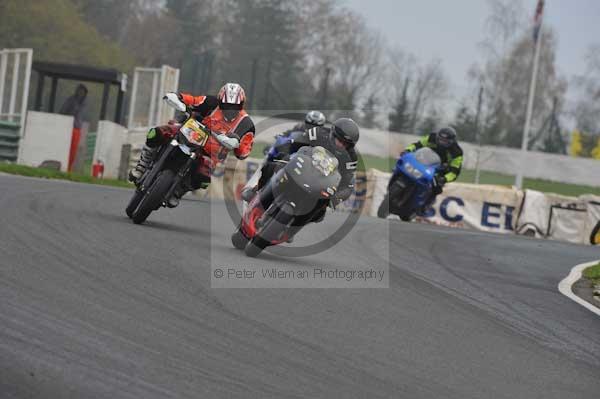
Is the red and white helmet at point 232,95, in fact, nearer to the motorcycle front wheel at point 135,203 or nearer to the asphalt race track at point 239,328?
the motorcycle front wheel at point 135,203

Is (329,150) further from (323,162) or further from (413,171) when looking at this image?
(413,171)

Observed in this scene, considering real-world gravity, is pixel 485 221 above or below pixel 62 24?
below

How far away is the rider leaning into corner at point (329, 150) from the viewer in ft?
33.1

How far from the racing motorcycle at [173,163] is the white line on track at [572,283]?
142 inches

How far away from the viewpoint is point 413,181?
18109mm

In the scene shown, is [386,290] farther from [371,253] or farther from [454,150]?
[454,150]

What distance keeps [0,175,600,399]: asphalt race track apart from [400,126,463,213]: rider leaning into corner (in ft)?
23.4

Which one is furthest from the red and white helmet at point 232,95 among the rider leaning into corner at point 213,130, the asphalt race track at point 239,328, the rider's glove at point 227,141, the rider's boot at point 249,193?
the asphalt race track at point 239,328

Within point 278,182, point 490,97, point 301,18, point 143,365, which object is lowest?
point 143,365

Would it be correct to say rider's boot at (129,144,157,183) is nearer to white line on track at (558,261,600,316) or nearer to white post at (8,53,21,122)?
white line on track at (558,261,600,316)

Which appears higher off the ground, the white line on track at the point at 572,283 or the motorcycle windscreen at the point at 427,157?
the motorcycle windscreen at the point at 427,157

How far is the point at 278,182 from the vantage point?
9805 mm

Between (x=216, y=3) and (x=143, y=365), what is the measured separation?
2872 inches

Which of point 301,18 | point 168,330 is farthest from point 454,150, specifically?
point 301,18
